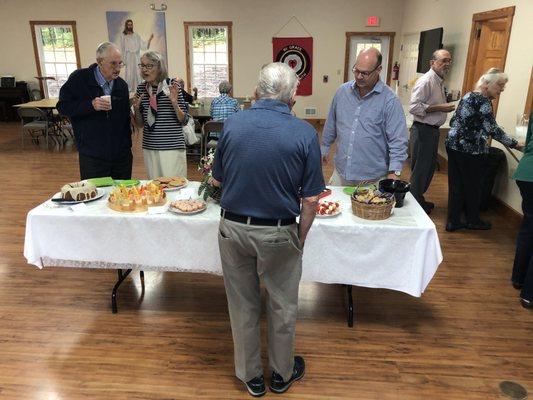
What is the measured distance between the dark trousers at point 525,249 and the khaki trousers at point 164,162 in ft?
7.34

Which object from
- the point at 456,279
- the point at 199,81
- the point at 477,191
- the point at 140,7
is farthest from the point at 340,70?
the point at 456,279

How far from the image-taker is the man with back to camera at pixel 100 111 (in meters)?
2.71

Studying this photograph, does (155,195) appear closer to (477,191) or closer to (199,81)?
(477,191)

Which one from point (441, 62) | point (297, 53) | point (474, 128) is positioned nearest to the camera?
point (474, 128)

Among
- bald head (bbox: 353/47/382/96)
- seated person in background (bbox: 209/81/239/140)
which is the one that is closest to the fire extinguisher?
seated person in background (bbox: 209/81/239/140)

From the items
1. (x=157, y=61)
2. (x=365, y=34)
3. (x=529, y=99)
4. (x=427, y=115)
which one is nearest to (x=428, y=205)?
(x=427, y=115)

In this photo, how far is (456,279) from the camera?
120 inches

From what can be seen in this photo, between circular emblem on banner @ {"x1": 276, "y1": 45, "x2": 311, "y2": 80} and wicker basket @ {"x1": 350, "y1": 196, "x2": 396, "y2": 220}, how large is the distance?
7.65m

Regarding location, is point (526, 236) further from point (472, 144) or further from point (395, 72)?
point (395, 72)

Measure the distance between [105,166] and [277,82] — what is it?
1.79m

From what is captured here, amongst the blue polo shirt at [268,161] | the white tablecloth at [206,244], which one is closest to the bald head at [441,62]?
the white tablecloth at [206,244]

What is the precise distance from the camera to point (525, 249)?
2834mm

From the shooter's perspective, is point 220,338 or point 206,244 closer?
point 206,244

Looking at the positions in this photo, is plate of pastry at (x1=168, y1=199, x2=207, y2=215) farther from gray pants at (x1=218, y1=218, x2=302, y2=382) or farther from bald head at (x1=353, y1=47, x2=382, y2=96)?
bald head at (x1=353, y1=47, x2=382, y2=96)
